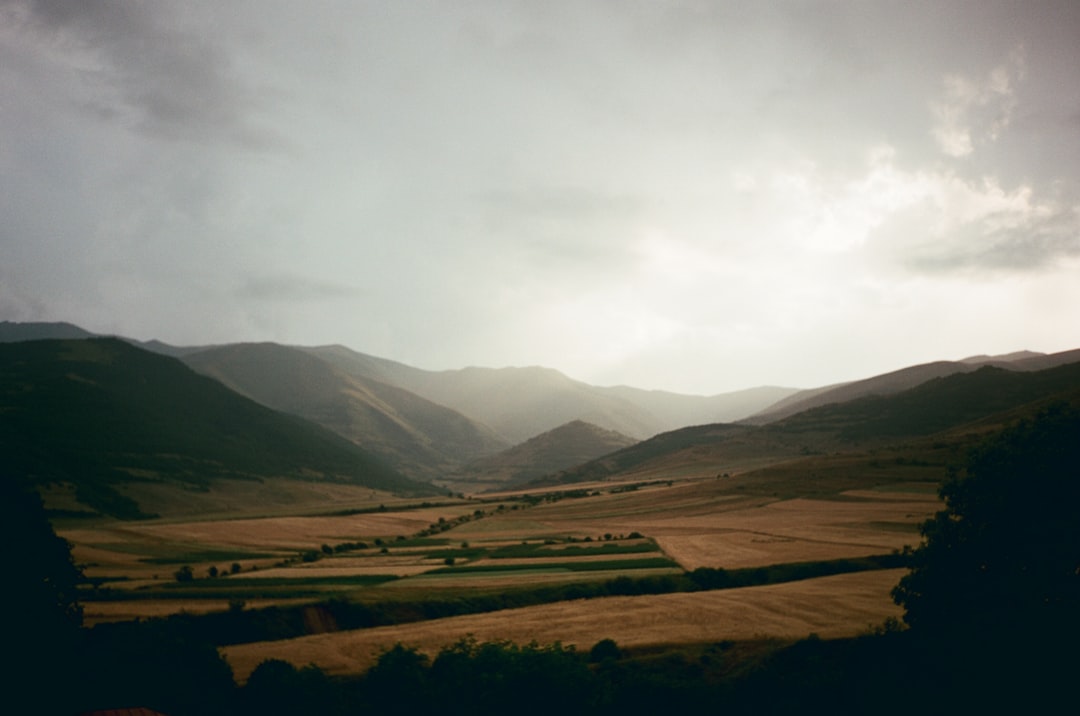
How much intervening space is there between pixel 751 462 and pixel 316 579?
162m

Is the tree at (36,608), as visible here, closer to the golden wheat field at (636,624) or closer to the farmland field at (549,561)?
the golden wheat field at (636,624)

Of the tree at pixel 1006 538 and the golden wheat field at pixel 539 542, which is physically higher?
the tree at pixel 1006 538

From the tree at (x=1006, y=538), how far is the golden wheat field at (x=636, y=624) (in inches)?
245

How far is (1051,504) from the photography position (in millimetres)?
31875

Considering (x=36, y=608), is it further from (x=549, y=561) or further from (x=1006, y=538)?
(x=1006, y=538)

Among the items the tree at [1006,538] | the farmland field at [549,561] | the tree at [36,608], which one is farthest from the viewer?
the farmland field at [549,561]

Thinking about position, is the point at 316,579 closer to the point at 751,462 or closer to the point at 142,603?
the point at 142,603

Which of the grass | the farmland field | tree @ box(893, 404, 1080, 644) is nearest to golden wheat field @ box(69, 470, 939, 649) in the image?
the farmland field

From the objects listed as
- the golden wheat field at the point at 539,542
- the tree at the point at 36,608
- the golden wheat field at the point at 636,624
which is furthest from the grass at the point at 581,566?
the tree at the point at 36,608

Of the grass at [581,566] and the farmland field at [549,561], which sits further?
the grass at [581,566]

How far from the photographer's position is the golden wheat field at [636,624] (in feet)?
125

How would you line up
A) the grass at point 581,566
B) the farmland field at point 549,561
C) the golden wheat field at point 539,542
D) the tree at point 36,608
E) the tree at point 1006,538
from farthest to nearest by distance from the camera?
the grass at point 581,566 < the golden wheat field at point 539,542 < the farmland field at point 549,561 < the tree at point 1006,538 < the tree at point 36,608

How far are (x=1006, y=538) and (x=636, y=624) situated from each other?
22243 mm

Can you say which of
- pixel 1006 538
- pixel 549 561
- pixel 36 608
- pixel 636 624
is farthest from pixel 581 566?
pixel 36 608
